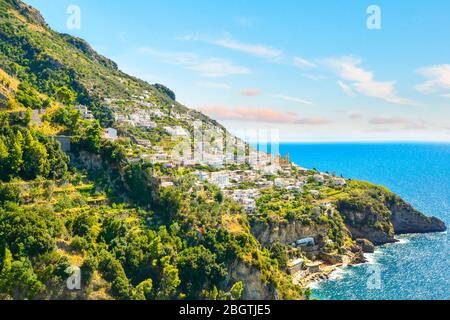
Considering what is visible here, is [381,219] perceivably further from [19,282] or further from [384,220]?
[19,282]

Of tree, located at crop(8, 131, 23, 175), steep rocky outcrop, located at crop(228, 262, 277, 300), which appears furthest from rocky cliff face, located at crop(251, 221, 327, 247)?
tree, located at crop(8, 131, 23, 175)

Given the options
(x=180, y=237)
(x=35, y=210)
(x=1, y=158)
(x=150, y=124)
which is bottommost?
(x=180, y=237)

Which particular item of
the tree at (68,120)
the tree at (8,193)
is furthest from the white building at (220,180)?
the tree at (8,193)

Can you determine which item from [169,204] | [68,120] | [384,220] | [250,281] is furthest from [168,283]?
[384,220]

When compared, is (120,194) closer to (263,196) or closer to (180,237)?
(180,237)

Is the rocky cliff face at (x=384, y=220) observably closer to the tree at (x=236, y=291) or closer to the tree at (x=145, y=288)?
the tree at (x=236, y=291)

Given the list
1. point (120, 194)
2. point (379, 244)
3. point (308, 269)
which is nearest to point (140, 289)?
point (120, 194)

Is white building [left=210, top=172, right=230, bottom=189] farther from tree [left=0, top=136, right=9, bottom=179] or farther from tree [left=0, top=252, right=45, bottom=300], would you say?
tree [left=0, top=252, right=45, bottom=300]
